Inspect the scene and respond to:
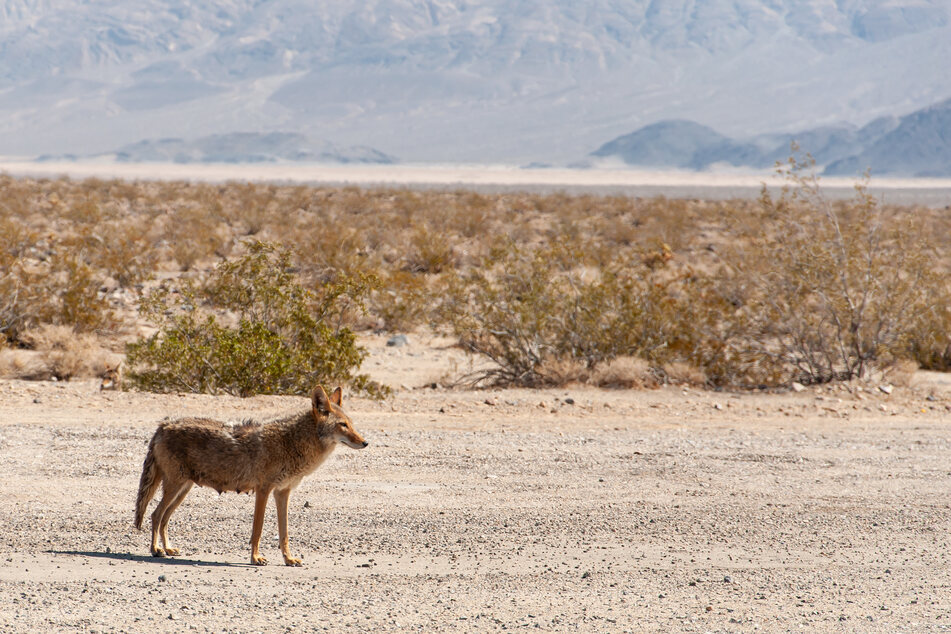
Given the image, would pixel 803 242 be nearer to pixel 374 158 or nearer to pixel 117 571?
pixel 117 571

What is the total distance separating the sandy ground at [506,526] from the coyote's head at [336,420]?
0.79 metres

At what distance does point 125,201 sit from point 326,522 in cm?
4246

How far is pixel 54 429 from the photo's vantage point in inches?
377

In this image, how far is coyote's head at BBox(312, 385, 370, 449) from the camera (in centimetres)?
586

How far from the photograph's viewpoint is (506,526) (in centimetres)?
708

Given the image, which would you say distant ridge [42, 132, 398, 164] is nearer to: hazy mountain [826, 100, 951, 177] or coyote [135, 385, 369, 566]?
hazy mountain [826, 100, 951, 177]

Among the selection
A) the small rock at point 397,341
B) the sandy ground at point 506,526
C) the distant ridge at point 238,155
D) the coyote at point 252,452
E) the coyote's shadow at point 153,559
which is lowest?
the small rock at point 397,341

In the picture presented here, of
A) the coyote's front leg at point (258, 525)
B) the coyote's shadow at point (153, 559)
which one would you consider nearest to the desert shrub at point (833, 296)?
the coyote's front leg at point (258, 525)

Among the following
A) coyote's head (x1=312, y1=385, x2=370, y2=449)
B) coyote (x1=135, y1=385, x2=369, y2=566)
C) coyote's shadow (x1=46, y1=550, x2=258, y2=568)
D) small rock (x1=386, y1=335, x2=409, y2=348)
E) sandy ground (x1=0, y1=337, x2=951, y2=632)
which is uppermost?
coyote's head (x1=312, y1=385, x2=370, y2=449)

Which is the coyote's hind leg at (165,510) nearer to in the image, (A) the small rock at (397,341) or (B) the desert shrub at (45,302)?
(B) the desert shrub at (45,302)

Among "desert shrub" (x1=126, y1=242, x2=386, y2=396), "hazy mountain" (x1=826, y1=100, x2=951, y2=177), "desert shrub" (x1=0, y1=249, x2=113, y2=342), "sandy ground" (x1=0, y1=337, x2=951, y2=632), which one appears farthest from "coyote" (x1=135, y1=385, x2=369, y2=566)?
"hazy mountain" (x1=826, y1=100, x2=951, y2=177)

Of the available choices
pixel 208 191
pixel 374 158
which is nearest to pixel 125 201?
pixel 208 191

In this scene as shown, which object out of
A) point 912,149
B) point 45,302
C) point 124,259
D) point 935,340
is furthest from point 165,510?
point 912,149

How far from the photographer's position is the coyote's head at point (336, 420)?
5863 mm
